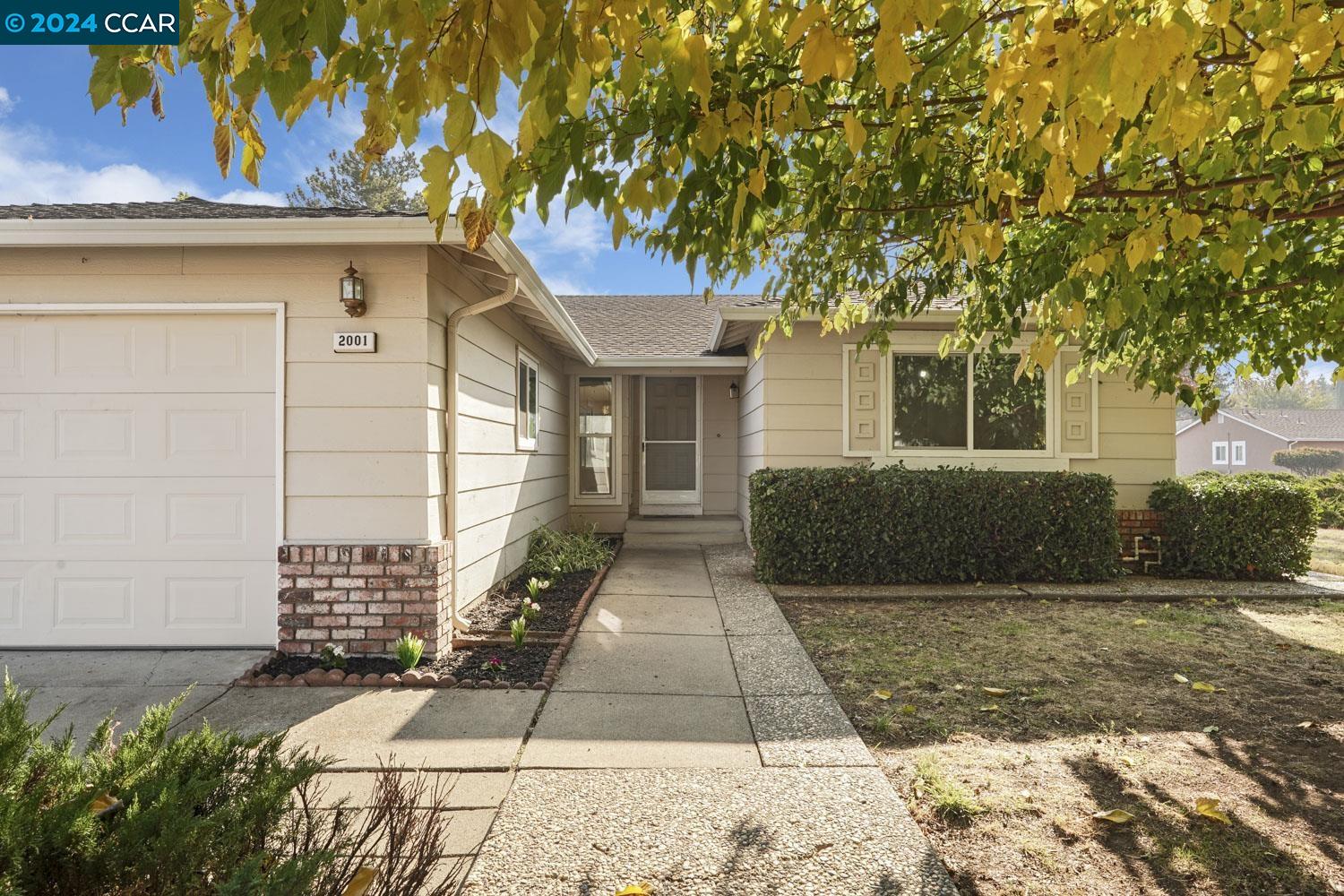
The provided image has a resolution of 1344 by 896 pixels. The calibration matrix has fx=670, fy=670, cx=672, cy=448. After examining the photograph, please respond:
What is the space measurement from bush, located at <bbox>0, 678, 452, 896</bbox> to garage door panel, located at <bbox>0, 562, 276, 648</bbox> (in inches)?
125

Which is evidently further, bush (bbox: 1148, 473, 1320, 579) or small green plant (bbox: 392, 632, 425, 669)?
bush (bbox: 1148, 473, 1320, 579)

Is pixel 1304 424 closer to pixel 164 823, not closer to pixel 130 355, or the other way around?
pixel 130 355

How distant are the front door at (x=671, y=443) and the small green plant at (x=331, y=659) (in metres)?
6.58

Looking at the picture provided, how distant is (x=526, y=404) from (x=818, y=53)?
629 cm

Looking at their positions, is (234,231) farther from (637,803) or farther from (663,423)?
(663,423)

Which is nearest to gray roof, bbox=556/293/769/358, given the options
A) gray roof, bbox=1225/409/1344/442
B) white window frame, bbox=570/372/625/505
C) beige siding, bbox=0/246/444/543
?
white window frame, bbox=570/372/625/505

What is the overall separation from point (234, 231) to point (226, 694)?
2.77 m

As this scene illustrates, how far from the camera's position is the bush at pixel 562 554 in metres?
7.40

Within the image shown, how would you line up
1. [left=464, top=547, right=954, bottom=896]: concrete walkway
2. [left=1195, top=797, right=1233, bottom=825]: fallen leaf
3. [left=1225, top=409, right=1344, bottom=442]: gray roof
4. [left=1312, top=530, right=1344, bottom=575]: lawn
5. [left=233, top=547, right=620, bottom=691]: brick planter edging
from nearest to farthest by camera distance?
[left=464, top=547, right=954, bottom=896]: concrete walkway, [left=1195, top=797, right=1233, bottom=825]: fallen leaf, [left=233, top=547, right=620, bottom=691]: brick planter edging, [left=1312, top=530, right=1344, bottom=575]: lawn, [left=1225, top=409, right=1344, bottom=442]: gray roof

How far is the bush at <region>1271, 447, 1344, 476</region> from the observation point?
121ft

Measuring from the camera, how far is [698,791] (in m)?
2.71

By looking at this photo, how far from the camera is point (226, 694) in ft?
12.3

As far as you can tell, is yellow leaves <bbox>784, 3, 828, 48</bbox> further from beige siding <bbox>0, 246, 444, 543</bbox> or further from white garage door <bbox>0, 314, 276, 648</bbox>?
white garage door <bbox>0, 314, 276, 648</bbox>

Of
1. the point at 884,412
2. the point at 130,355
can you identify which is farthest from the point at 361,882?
the point at 884,412
